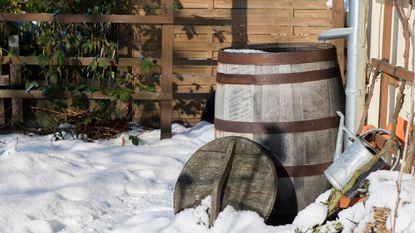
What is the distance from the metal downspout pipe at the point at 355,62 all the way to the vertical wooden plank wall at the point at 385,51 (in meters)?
0.43

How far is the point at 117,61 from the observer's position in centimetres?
651

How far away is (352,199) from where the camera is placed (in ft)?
11.8

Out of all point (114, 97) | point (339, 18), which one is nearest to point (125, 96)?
point (114, 97)

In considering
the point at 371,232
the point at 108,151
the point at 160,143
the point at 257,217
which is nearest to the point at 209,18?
the point at 160,143

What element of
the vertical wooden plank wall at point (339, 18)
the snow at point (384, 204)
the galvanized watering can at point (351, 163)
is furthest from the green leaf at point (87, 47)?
the snow at point (384, 204)

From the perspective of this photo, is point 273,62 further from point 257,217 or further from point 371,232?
point 371,232

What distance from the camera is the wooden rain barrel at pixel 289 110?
148 inches

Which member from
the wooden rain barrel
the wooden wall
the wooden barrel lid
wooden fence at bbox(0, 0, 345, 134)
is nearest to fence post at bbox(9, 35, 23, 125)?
wooden fence at bbox(0, 0, 345, 134)

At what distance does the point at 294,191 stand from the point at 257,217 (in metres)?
0.32

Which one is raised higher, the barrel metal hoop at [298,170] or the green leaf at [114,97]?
the green leaf at [114,97]

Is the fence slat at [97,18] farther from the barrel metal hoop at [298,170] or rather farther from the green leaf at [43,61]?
the barrel metal hoop at [298,170]

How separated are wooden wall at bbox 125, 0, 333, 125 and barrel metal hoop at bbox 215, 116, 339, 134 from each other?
358 centimetres

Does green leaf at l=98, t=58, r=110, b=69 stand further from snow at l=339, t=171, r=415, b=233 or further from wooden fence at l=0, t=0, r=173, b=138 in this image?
snow at l=339, t=171, r=415, b=233

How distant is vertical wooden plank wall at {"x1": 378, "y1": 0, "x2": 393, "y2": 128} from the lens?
14.7 ft
